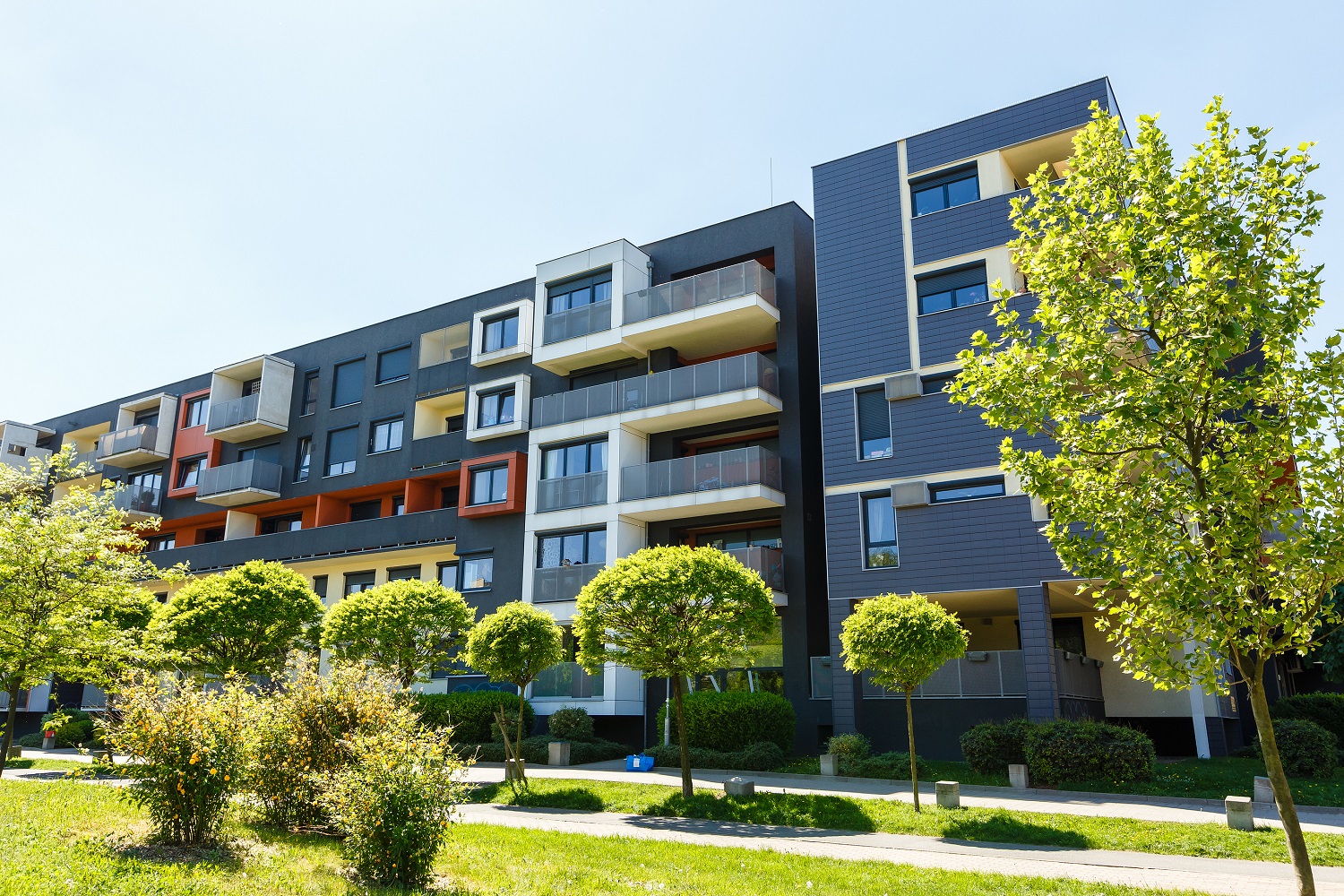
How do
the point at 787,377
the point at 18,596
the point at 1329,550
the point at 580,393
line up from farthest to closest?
the point at 580,393 < the point at 787,377 < the point at 18,596 < the point at 1329,550

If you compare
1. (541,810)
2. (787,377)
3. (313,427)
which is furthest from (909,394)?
(313,427)

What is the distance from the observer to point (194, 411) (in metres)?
45.3

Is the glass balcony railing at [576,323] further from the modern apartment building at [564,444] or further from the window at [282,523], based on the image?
the window at [282,523]

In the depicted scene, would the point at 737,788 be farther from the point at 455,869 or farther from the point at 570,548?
the point at 570,548

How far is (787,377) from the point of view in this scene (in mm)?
28453

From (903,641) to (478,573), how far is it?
19.6 m

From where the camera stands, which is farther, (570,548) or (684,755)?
(570,548)

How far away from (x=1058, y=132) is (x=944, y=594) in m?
12.2

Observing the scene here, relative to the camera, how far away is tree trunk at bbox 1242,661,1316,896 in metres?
7.34

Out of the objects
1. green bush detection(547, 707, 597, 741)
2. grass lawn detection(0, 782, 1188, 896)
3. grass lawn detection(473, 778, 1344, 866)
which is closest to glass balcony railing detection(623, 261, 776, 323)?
green bush detection(547, 707, 597, 741)

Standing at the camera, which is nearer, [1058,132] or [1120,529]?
[1120,529]

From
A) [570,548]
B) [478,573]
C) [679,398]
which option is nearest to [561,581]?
[570,548]

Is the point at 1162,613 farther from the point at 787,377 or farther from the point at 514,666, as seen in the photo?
the point at 787,377

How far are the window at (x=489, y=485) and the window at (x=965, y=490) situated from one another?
14769 mm
